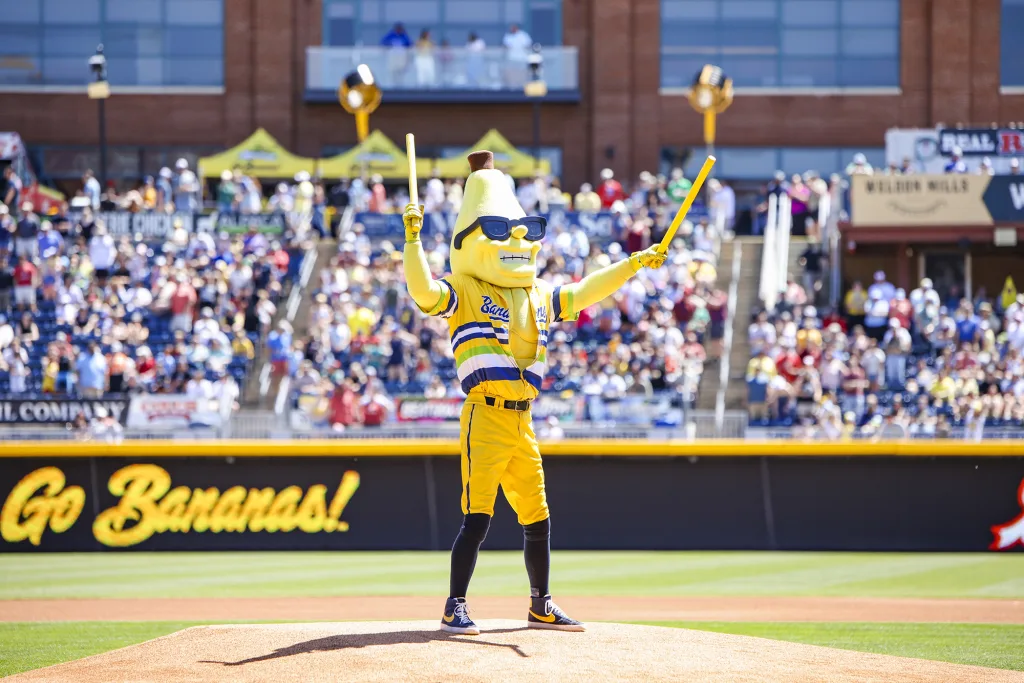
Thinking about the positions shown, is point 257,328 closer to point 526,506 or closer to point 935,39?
point 526,506

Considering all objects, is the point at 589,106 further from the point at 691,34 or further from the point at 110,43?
the point at 110,43

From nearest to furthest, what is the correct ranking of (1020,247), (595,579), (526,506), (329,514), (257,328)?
(526,506) < (595,579) < (329,514) < (257,328) < (1020,247)

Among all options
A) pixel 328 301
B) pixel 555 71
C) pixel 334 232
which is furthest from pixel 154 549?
pixel 555 71

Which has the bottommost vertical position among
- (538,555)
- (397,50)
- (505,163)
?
(538,555)

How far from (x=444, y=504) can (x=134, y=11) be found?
22005 mm

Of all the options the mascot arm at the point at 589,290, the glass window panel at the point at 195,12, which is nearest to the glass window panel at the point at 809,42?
the glass window panel at the point at 195,12

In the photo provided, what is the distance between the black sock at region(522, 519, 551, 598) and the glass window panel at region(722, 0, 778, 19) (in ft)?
90.3

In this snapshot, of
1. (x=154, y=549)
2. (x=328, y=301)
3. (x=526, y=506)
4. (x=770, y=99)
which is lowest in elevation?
(x=154, y=549)

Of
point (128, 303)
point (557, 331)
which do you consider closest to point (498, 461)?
point (557, 331)

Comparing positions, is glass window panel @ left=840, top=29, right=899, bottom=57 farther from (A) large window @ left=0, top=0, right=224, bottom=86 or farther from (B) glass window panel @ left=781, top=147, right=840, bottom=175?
(A) large window @ left=0, top=0, right=224, bottom=86

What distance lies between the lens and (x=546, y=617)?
846 cm

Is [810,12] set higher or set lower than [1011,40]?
higher

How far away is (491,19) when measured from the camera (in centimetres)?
→ 3428

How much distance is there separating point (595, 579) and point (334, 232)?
50.0 feet
